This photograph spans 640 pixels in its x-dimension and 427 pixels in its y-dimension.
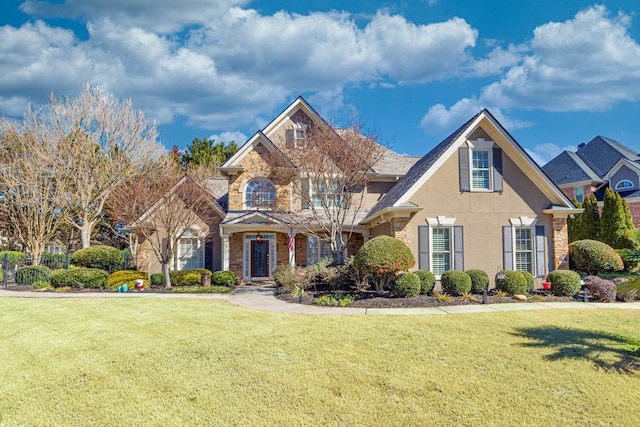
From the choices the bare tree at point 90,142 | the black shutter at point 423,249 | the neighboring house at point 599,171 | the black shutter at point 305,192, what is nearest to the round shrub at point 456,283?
the black shutter at point 423,249

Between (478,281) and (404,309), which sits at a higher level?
(478,281)

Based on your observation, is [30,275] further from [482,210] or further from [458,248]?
[482,210]

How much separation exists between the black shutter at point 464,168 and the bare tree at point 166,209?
11466 millimetres

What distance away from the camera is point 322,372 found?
6141 mm

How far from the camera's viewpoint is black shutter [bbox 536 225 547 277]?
52.0 feet

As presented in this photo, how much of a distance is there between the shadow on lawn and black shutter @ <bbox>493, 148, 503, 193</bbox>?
8.45 m

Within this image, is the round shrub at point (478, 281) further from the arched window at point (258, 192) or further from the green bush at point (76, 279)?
the green bush at point (76, 279)

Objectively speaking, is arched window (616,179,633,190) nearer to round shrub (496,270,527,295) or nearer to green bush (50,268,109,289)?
round shrub (496,270,527,295)

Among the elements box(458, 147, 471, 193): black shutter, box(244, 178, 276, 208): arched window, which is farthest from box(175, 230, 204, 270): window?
box(458, 147, 471, 193): black shutter

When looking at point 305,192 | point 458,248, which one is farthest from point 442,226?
point 305,192

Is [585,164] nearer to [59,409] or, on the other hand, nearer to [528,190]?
[528,190]

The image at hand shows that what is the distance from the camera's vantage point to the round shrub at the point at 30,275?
18.6 m

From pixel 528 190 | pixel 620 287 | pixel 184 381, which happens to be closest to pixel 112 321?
pixel 184 381

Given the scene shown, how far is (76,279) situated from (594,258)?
810 inches
